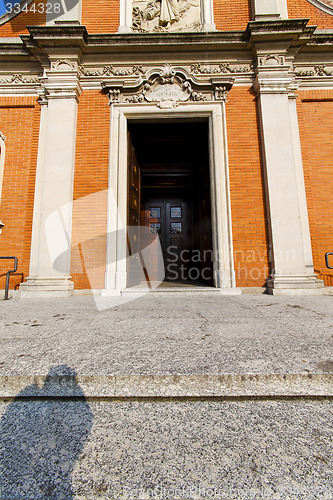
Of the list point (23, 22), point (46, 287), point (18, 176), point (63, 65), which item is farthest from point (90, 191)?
point (23, 22)

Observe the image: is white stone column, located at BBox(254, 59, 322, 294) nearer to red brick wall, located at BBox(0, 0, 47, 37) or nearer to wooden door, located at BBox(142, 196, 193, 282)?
wooden door, located at BBox(142, 196, 193, 282)

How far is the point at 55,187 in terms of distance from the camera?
4.53 meters

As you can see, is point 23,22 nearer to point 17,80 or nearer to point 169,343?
point 17,80

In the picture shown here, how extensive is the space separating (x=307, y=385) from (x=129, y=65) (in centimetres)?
613

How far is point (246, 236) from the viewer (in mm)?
4578

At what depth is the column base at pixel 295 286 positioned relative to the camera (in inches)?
159

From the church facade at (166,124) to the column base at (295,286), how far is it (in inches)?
1.5

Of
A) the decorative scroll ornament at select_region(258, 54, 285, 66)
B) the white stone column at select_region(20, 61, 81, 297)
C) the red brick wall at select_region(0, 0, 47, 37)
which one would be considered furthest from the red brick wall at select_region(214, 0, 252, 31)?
the red brick wall at select_region(0, 0, 47, 37)

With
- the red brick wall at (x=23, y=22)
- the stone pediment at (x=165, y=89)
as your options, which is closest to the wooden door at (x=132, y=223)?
the stone pediment at (x=165, y=89)

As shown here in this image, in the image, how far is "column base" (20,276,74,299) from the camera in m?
4.09

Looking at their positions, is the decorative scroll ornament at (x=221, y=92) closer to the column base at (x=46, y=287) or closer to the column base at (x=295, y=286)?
the column base at (x=295, y=286)

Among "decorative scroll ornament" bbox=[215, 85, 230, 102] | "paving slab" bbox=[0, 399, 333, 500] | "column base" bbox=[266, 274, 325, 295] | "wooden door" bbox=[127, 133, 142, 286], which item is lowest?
"paving slab" bbox=[0, 399, 333, 500]

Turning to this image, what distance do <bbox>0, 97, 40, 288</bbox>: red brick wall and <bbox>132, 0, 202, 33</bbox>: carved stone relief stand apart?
9.73ft

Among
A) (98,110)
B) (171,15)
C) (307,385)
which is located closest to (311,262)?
(307,385)
